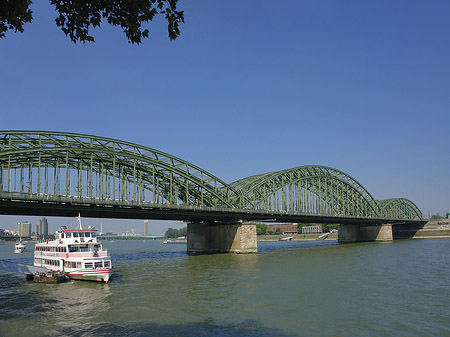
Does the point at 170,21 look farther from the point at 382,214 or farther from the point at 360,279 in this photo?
the point at 382,214

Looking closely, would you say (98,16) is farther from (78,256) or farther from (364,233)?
(364,233)

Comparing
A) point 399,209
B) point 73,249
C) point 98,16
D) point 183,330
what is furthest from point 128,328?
point 399,209

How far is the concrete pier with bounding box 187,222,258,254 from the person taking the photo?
82.1m

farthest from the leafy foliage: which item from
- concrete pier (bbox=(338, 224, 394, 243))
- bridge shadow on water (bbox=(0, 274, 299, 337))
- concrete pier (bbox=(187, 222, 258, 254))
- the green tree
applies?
concrete pier (bbox=(338, 224, 394, 243))

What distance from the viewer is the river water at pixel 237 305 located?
863 inches

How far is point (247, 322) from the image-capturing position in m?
23.3

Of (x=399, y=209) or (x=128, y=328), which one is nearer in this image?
(x=128, y=328)

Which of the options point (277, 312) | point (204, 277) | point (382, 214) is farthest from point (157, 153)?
point (382, 214)

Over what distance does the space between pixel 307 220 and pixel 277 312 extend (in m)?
85.4

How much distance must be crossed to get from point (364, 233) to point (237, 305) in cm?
12574

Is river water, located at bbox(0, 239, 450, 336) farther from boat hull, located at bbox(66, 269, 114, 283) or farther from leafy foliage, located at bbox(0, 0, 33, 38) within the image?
leafy foliage, located at bbox(0, 0, 33, 38)

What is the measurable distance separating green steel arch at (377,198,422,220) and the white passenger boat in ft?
448

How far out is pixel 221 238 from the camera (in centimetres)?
8669

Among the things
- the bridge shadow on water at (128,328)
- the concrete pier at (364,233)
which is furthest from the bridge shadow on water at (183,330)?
the concrete pier at (364,233)
